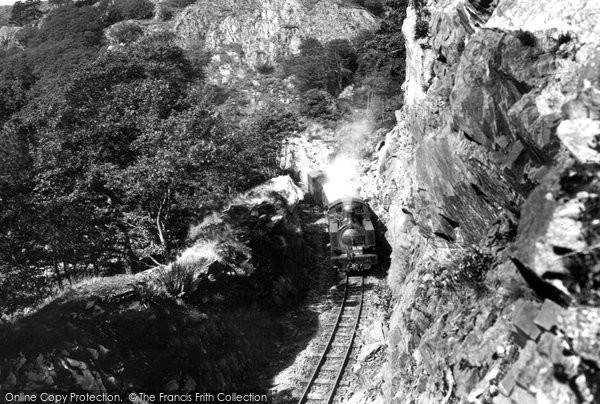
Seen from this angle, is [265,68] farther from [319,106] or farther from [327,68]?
[319,106]

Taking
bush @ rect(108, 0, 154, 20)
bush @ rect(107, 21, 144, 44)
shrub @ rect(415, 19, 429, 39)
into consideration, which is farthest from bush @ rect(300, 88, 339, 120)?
bush @ rect(108, 0, 154, 20)

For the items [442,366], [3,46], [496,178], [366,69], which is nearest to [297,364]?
[442,366]

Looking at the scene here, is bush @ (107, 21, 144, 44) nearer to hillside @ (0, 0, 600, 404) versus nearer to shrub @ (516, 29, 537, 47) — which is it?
hillside @ (0, 0, 600, 404)


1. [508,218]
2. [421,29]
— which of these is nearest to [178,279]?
[508,218]


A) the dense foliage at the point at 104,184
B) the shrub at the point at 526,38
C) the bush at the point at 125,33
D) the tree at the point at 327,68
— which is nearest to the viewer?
the shrub at the point at 526,38

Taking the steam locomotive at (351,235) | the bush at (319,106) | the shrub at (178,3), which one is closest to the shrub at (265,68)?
the bush at (319,106)

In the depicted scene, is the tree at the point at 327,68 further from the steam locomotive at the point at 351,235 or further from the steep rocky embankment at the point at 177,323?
the steep rocky embankment at the point at 177,323
